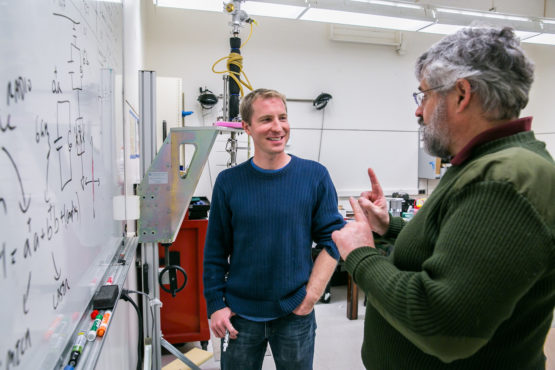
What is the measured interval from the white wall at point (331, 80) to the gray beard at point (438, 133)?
3.02 metres

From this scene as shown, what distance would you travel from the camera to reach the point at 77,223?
2.36 feet

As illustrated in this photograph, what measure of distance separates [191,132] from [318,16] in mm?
2302

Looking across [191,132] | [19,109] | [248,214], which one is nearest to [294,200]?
[248,214]

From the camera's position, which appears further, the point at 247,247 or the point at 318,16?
the point at 318,16

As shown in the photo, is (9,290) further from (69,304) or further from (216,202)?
(216,202)

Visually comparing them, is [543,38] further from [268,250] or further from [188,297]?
[188,297]

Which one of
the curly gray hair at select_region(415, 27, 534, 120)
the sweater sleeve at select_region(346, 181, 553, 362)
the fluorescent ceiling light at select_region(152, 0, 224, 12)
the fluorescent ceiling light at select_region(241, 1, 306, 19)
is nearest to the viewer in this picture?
the sweater sleeve at select_region(346, 181, 553, 362)

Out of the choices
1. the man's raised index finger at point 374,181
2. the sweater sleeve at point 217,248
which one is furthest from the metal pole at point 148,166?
the man's raised index finger at point 374,181

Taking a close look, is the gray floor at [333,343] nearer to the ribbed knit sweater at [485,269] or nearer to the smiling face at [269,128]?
the smiling face at [269,128]

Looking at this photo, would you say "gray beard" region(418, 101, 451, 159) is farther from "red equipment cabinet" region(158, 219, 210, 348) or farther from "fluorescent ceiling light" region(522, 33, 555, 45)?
"fluorescent ceiling light" region(522, 33, 555, 45)

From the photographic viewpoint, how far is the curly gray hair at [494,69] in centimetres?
66

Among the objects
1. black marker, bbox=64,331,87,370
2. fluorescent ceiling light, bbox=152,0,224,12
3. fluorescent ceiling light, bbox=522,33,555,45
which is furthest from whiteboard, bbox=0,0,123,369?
fluorescent ceiling light, bbox=522,33,555,45

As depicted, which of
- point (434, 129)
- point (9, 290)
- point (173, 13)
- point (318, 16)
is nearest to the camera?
point (9, 290)

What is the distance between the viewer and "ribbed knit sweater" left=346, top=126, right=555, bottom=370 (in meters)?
0.53
